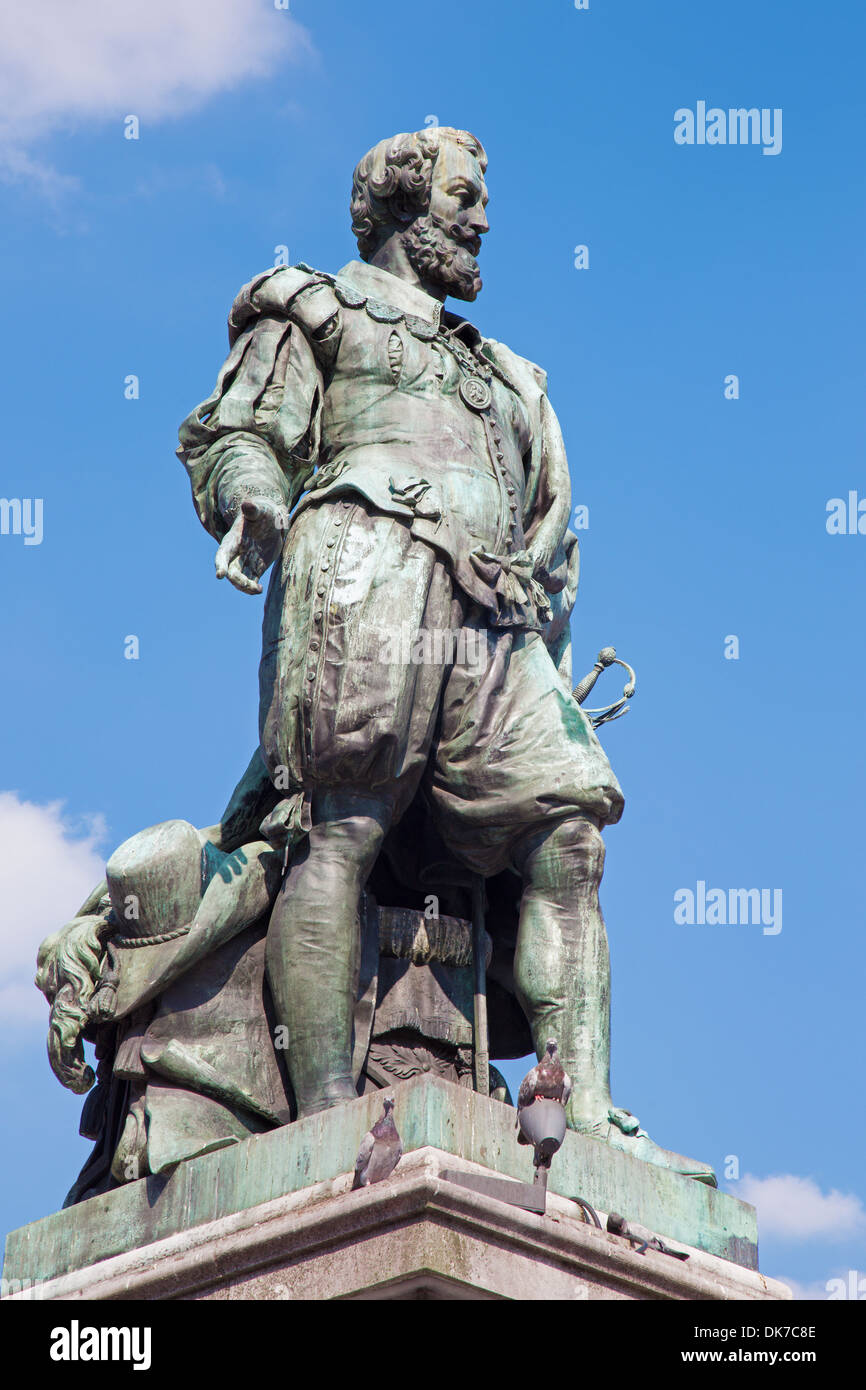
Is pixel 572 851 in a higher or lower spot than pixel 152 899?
higher

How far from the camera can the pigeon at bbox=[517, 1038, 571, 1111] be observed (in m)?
8.52

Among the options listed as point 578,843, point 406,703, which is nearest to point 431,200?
point 406,703

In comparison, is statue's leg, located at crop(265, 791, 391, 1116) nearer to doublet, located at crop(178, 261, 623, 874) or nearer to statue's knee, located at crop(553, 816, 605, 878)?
doublet, located at crop(178, 261, 623, 874)

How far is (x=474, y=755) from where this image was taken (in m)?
10.2

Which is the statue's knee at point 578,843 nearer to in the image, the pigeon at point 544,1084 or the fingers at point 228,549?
the pigeon at point 544,1084

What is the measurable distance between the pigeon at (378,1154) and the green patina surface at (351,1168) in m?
0.13

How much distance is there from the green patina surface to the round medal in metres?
3.52

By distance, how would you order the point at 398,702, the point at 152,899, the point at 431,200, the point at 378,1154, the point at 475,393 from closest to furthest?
the point at 378,1154 < the point at 398,702 < the point at 152,899 < the point at 475,393 < the point at 431,200

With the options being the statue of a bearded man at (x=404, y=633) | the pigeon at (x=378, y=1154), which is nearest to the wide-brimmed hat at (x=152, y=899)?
the statue of a bearded man at (x=404, y=633)

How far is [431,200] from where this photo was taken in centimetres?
1132

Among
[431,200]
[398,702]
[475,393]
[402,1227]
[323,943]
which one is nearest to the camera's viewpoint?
[402,1227]

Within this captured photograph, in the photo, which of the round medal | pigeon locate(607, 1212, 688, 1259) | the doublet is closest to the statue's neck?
the doublet

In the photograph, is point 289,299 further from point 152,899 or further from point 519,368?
point 152,899

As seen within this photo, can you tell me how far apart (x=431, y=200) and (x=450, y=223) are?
0.14 meters
